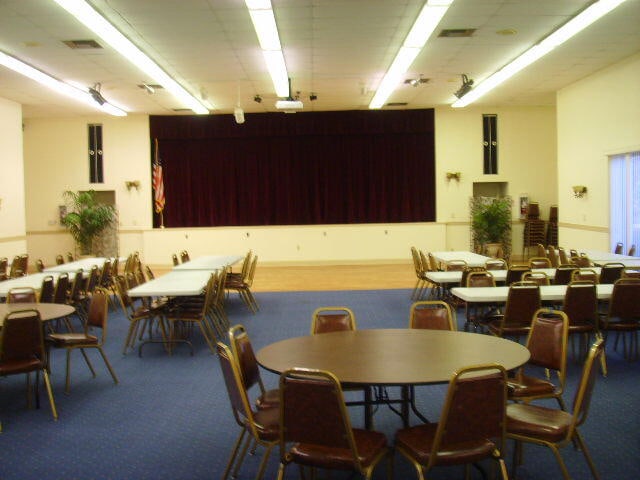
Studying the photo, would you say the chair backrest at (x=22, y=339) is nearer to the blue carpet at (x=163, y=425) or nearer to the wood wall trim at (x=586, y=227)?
the blue carpet at (x=163, y=425)

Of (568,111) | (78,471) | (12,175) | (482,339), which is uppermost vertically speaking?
(568,111)

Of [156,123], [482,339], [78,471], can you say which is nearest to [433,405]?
[482,339]

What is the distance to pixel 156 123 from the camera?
16.7 meters

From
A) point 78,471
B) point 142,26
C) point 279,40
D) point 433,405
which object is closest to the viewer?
point 78,471

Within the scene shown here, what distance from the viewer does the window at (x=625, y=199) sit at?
11.1 metres

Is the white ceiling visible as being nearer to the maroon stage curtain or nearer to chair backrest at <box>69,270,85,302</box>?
the maroon stage curtain

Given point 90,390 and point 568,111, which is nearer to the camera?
point 90,390

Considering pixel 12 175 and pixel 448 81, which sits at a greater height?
pixel 448 81

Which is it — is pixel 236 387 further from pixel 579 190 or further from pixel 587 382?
pixel 579 190

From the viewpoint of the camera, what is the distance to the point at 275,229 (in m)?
16.9

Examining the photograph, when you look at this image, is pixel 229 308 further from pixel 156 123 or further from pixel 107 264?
pixel 156 123

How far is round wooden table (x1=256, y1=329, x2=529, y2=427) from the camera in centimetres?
317

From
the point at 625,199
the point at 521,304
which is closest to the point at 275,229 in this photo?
the point at 625,199

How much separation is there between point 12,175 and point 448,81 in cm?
1013
